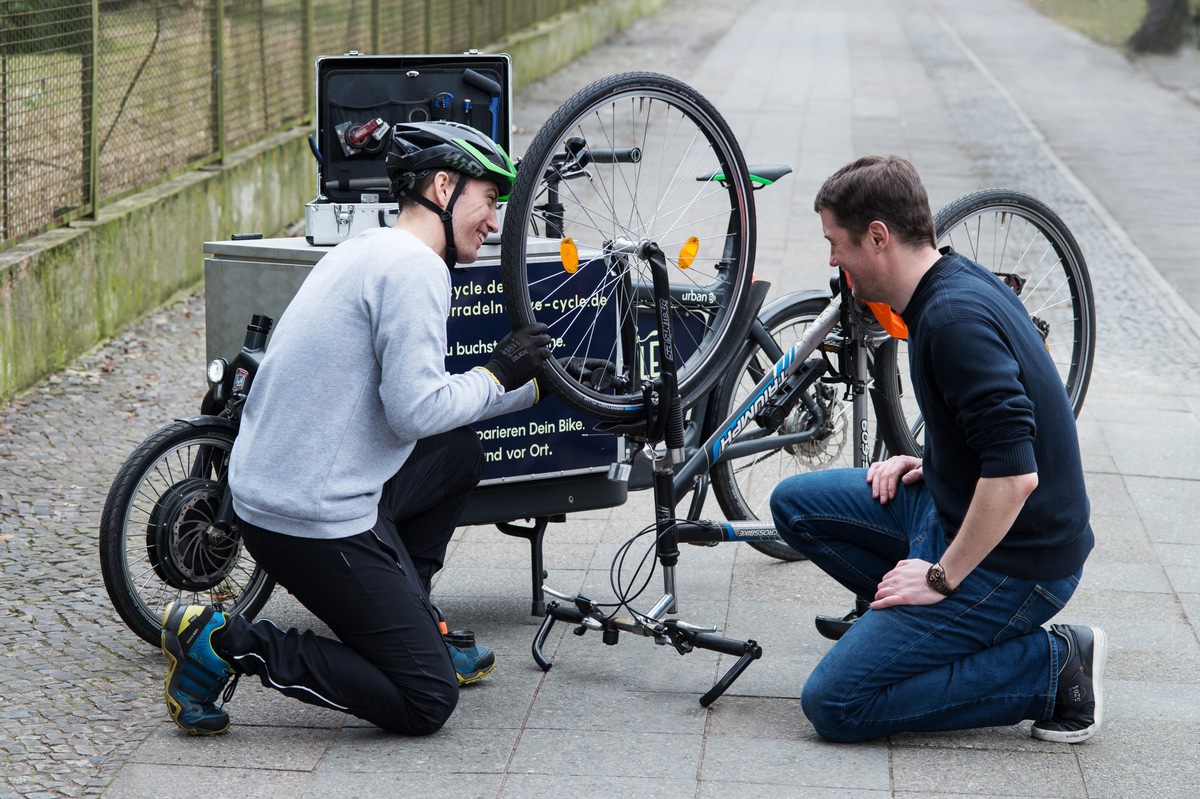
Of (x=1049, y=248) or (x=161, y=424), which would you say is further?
(x=161, y=424)

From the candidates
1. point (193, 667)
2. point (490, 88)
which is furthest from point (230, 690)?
point (490, 88)

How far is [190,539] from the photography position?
157 inches

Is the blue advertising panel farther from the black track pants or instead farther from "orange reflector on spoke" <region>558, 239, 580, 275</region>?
the black track pants

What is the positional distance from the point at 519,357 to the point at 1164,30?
28454 mm

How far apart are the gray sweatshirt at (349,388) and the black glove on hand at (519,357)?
11 centimetres

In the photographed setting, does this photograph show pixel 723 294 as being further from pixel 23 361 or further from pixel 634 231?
pixel 23 361

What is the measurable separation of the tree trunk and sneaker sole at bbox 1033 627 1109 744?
27553 mm

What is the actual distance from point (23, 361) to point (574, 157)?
3779mm

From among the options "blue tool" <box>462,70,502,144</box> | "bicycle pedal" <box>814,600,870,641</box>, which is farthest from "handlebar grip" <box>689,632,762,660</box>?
"blue tool" <box>462,70,502,144</box>

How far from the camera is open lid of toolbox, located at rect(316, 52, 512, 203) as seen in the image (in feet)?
15.3

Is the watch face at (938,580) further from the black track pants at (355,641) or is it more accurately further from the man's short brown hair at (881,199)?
the black track pants at (355,641)

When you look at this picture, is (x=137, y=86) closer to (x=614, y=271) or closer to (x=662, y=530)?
(x=614, y=271)

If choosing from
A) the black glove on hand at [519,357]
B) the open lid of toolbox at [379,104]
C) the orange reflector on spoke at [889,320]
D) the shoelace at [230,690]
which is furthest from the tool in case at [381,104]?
the shoelace at [230,690]

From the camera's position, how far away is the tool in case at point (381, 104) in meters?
4.66
